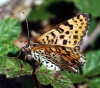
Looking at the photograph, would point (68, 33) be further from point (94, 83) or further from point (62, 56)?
point (94, 83)

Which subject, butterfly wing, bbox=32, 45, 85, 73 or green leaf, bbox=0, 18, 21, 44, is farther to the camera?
green leaf, bbox=0, 18, 21, 44

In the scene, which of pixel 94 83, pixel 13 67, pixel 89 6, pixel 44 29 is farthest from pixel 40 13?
pixel 13 67

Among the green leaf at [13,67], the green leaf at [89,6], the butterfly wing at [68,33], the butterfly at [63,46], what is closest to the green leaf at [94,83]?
the butterfly at [63,46]

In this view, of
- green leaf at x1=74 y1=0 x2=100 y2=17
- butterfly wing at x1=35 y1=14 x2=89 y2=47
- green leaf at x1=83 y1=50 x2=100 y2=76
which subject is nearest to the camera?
butterfly wing at x1=35 y1=14 x2=89 y2=47

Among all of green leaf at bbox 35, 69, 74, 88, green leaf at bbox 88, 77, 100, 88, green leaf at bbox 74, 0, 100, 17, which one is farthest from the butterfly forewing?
green leaf at bbox 74, 0, 100, 17

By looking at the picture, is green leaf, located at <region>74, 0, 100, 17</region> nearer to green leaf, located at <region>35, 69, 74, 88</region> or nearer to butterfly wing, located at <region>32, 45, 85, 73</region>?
butterfly wing, located at <region>32, 45, 85, 73</region>

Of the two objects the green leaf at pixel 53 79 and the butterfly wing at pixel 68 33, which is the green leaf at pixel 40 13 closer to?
the butterfly wing at pixel 68 33
